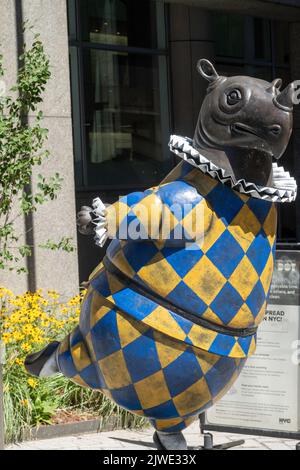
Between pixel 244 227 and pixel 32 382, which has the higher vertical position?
pixel 244 227

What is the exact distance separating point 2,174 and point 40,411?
6.06 feet

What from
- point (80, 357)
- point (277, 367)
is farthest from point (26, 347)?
point (80, 357)

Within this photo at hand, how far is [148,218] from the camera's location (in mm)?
3549

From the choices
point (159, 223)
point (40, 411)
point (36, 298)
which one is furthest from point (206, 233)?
point (36, 298)

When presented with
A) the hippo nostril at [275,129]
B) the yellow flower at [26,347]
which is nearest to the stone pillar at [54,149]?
the yellow flower at [26,347]

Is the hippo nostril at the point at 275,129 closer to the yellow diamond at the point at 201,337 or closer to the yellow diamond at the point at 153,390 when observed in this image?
the yellow diamond at the point at 201,337

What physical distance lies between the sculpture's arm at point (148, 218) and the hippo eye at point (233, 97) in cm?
43

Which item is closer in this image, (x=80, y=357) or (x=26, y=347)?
(x=80, y=357)

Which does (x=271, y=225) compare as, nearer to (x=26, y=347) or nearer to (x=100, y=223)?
(x=100, y=223)

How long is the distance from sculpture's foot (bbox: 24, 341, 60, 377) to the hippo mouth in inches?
53.7

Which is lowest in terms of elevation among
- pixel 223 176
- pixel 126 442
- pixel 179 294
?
pixel 126 442

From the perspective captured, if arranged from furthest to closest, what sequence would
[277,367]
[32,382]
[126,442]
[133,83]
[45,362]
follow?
1. [133,83]
2. [32,382]
3. [126,442]
4. [277,367]
5. [45,362]

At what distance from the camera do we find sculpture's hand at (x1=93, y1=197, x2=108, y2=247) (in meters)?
3.51

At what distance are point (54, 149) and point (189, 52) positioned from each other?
451 cm
